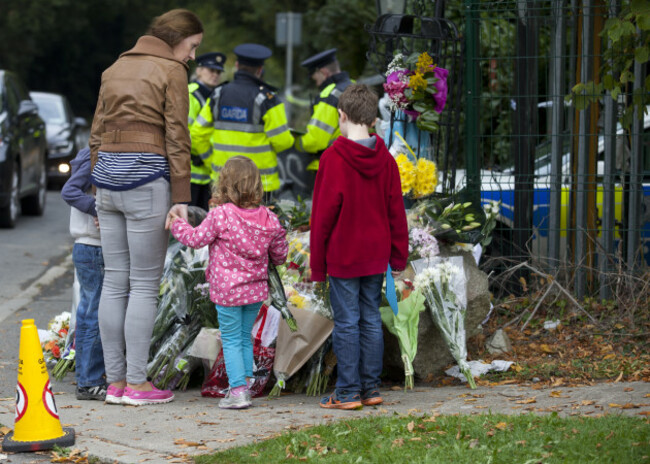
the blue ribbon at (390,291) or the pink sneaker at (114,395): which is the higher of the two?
the blue ribbon at (390,291)

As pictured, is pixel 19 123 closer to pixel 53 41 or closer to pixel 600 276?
pixel 600 276

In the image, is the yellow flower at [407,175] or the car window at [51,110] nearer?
the yellow flower at [407,175]

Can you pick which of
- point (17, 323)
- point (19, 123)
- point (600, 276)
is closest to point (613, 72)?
point (600, 276)

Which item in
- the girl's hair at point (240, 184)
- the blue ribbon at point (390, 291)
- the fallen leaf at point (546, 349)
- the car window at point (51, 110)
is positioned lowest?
the fallen leaf at point (546, 349)

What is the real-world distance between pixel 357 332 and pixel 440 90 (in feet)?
6.71

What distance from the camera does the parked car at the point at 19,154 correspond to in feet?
38.0

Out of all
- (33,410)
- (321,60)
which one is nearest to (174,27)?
(33,410)

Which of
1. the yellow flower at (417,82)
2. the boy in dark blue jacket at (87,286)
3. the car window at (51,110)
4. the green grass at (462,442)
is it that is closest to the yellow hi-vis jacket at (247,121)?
the yellow flower at (417,82)

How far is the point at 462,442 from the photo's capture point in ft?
13.8

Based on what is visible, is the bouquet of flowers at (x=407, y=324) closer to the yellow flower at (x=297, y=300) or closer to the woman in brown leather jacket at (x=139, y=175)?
the yellow flower at (x=297, y=300)

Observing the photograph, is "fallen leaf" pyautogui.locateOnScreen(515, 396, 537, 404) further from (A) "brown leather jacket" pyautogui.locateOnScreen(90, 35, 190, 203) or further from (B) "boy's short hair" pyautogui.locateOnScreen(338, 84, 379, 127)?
(A) "brown leather jacket" pyautogui.locateOnScreen(90, 35, 190, 203)

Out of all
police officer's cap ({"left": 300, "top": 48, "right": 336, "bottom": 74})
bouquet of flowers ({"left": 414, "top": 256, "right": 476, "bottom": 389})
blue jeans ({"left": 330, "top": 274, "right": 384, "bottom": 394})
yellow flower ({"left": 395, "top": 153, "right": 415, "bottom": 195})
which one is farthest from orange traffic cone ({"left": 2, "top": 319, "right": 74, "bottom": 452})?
police officer's cap ({"left": 300, "top": 48, "right": 336, "bottom": 74})

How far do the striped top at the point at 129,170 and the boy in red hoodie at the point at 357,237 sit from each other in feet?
2.60

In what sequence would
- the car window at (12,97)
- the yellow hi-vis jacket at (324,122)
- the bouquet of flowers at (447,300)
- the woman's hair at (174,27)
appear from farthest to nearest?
the car window at (12,97) < the yellow hi-vis jacket at (324,122) < the bouquet of flowers at (447,300) < the woman's hair at (174,27)
